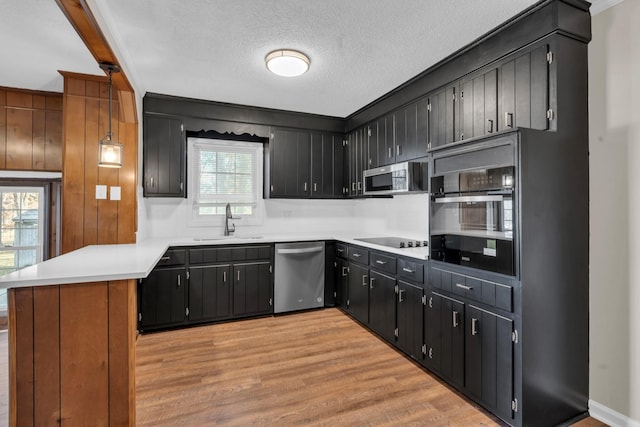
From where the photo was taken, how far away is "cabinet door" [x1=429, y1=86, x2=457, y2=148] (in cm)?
268

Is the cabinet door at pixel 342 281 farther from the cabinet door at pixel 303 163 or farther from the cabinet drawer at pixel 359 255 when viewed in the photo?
the cabinet door at pixel 303 163

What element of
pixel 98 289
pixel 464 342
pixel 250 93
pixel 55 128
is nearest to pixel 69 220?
pixel 55 128

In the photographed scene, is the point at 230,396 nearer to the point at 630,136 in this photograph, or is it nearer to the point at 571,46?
the point at 630,136

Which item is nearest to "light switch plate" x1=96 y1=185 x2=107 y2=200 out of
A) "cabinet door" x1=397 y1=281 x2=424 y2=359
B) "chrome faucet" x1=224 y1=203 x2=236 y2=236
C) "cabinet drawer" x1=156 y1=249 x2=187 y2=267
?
"cabinet drawer" x1=156 y1=249 x2=187 y2=267

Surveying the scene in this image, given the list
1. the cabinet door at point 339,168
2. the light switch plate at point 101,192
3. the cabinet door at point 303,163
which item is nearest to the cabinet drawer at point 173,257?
the light switch plate at point 101,192

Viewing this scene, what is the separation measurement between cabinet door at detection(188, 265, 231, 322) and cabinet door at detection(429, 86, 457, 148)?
255 centimetres

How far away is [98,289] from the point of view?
1740 mm

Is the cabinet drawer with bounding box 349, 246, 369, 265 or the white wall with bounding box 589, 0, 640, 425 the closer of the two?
the white wall with bounding box 589, 0, 640, 425

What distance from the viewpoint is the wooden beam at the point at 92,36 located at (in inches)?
68.0

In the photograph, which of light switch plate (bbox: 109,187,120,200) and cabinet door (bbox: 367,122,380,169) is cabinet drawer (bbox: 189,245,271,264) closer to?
light switch plate (bbox: 109,187,120,200)

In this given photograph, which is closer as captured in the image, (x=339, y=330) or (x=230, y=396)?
(x=230, y=396)

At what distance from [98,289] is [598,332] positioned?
9.71 feet

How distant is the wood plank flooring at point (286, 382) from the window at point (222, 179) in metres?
1.51

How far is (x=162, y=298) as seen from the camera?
3.39m
